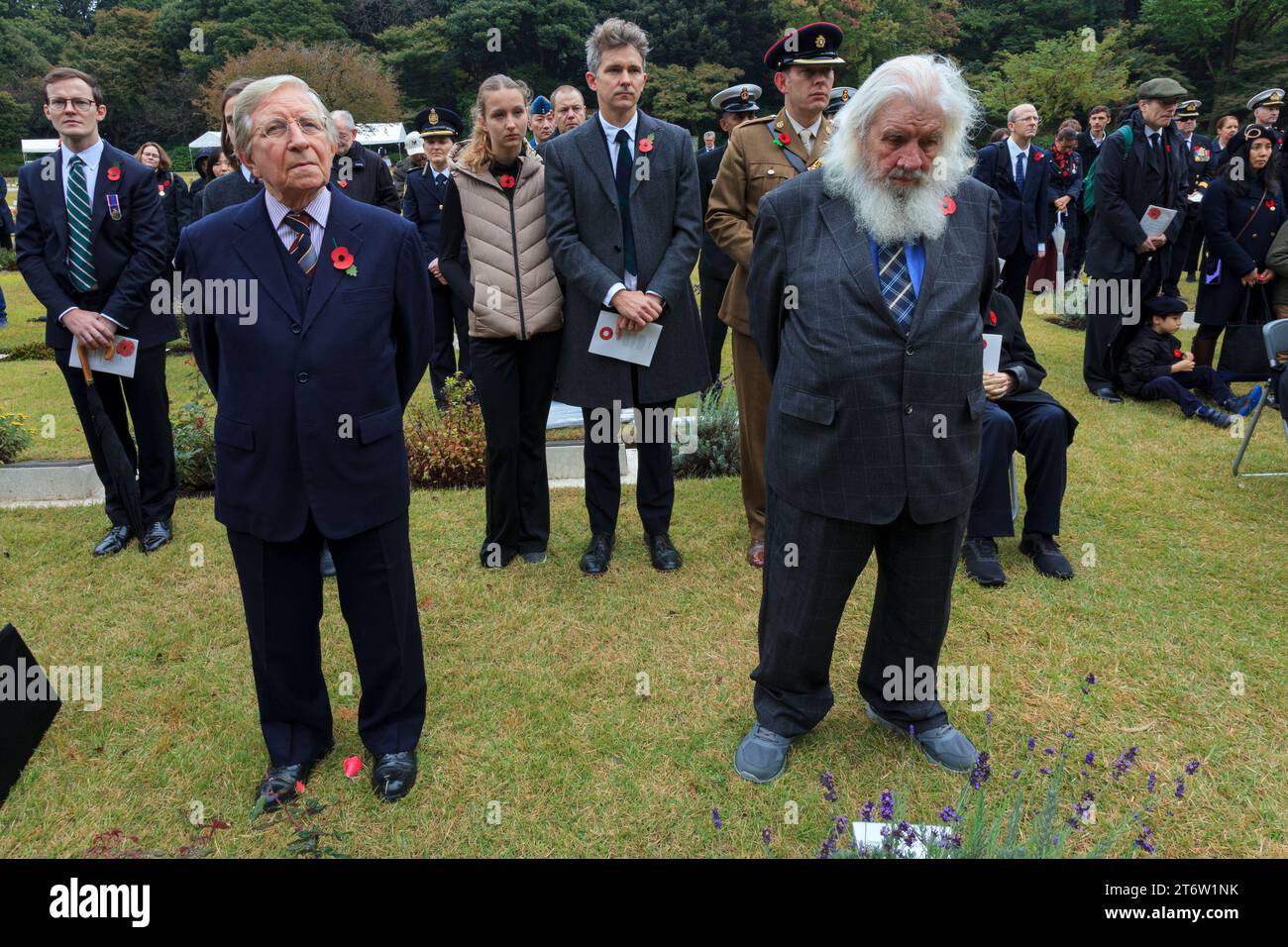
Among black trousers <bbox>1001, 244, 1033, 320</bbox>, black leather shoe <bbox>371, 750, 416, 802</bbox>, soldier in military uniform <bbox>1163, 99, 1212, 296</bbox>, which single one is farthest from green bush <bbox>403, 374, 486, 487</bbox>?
soldier in military uniform <bbox>1163, 99, 1212, 296</bbox>

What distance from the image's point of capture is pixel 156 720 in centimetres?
364

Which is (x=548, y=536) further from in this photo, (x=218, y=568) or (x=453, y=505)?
(x=218, y=568)

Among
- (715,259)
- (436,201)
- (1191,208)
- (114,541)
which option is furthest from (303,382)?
(1191,208)

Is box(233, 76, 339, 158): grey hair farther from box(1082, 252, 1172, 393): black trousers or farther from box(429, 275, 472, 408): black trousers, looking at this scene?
box(1082, 252, 1172, 393): black trousers

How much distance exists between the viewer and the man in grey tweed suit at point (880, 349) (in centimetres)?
268

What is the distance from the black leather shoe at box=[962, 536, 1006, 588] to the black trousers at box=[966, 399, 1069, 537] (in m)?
0.06

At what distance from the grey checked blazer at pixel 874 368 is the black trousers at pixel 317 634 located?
4.78 ft

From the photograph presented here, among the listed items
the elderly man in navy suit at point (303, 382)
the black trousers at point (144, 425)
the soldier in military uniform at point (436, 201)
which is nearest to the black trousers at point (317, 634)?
the elderly man in navy suit at point (303, 382)

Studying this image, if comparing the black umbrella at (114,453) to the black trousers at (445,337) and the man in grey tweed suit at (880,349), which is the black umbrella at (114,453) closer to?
the black trousers at (445,337)

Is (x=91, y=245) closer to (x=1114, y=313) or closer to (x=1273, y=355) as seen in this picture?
(x=1273, y=355)

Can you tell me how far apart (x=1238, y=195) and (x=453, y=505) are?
7847 millimetres

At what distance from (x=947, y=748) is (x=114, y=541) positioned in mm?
4784

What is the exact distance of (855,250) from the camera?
2.76 metres

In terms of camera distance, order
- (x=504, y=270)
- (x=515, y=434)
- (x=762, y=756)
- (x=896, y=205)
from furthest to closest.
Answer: (x=515, y=434) < (x=504, y=270) < (x=762, y=756) < (x=896, y=205)
